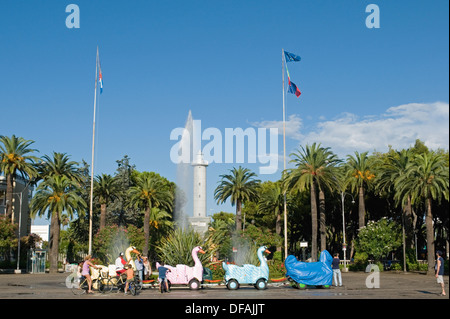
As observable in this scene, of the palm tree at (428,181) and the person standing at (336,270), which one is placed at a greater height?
the palm tree at (428,181)

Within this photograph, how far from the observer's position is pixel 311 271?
2423 cm

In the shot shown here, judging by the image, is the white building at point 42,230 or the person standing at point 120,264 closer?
the person standing at point 120,264

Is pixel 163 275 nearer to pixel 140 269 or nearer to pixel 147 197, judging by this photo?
pixel 140 269

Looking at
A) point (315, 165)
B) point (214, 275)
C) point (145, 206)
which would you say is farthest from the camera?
point (145, 206)

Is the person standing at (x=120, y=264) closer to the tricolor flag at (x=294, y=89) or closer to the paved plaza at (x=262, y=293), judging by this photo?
the paved plaza at (x=262, y=293)

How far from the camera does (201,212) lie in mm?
105312

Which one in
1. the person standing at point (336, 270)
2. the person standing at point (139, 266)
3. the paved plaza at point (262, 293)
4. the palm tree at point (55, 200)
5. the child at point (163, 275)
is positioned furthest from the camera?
the palm tree at point (55, 200)

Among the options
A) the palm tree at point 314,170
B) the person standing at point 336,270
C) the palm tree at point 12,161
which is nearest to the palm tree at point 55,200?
the palm tree at point 12,161

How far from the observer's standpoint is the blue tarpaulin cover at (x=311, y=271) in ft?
79.3

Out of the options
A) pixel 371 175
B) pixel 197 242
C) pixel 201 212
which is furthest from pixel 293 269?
pixel 201 212

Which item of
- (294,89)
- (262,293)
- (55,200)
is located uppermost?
(294,89)

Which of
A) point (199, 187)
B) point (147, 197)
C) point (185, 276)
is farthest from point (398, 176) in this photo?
point (199, 187)
